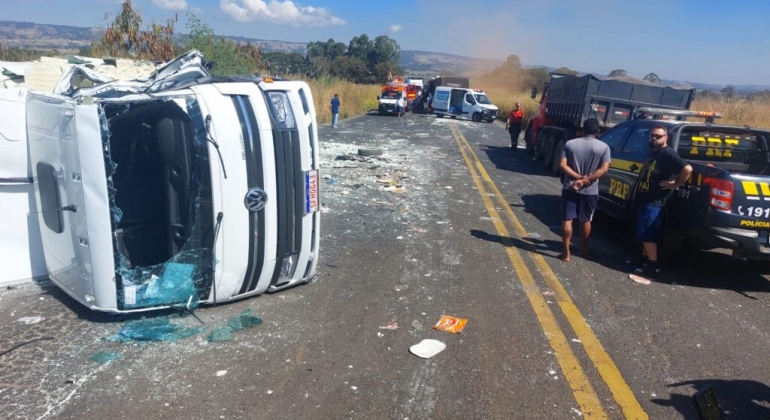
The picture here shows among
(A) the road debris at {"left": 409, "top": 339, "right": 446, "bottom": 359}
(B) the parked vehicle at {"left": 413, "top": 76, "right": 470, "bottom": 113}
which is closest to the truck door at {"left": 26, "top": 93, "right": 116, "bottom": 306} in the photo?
(A) the road debris at {"left": 409, "top": 339, "right": 446, "bottom": 359}

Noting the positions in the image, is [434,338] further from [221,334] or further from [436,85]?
[436,85]

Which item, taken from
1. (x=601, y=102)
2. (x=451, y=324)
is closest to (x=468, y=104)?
(x=601, y=102)

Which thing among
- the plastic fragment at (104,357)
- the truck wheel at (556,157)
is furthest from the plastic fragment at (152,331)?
the truck wheel at (556,157)

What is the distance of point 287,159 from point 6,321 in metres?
2.51

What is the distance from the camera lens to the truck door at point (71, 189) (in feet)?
13.0

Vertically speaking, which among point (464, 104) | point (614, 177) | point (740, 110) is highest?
point (740, 110)

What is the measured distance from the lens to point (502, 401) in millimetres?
3525

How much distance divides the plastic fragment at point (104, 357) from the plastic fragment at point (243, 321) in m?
0.85

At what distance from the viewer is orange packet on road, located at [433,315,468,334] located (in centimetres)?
459

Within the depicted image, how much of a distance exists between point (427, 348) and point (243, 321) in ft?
4.88

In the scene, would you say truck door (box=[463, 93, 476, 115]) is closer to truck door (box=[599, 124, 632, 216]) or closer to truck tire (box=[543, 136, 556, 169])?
truck tire (box=[543, 136, 556, 169])

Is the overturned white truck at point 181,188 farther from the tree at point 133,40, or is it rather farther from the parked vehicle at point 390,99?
the parked vehicle at point 390,99

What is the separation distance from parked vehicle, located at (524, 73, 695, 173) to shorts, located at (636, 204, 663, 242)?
6.27 m

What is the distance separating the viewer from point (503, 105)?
41.7 metres
